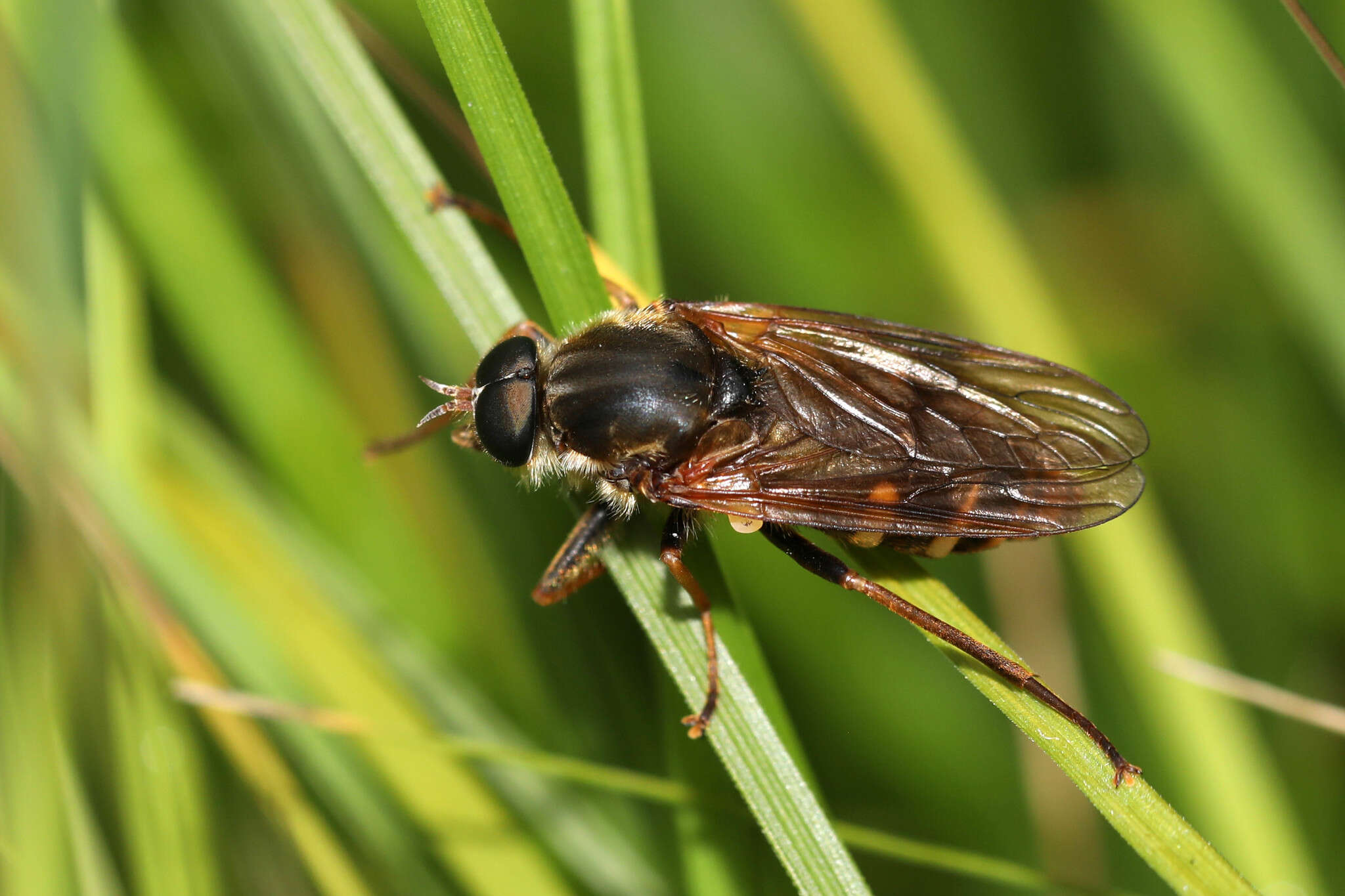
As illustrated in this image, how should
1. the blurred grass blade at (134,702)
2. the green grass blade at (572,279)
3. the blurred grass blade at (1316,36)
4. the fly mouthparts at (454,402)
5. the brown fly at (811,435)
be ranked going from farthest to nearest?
the fly mouthparts at (454,402) < the brown fly at (811,435) < the blurred grass blade at (134,702) < the blurred grass blade at (1316,36) < the green grass blade at (572,279)

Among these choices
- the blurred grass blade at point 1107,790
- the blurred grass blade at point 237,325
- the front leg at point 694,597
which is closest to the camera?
the blurred grass blade at point 1107,790

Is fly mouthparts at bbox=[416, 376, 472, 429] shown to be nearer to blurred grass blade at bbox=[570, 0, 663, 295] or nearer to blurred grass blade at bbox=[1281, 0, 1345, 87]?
blurred grass blade at bbox=[570, 0, 663, 295]

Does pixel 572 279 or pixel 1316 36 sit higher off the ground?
pixel 572 279

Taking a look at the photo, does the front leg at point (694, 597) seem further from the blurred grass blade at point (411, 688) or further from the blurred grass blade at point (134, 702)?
the blurred grass blade at point (134, 702)

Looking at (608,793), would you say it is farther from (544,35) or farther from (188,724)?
(544,35)

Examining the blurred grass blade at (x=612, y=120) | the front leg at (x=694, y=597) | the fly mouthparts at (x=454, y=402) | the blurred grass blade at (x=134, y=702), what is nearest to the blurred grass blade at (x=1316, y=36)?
the blurred grass blade at (x=612, y=120)

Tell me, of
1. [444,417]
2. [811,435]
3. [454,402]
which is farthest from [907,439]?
[444,417]

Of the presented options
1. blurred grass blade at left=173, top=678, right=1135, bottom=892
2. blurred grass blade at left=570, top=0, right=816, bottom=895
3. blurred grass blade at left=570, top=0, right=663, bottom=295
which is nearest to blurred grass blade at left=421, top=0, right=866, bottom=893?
blurred grass blade at left=570, top=0, right=816, bottom=895

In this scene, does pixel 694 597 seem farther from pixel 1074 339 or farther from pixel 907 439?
pixel 1074 339
